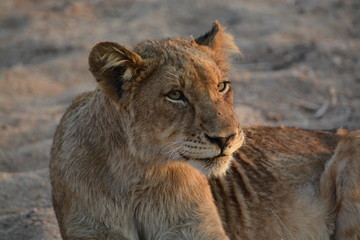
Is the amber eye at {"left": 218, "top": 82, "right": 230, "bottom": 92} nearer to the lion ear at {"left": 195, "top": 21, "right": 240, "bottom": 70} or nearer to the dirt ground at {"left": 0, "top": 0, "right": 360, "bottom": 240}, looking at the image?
the lion ear at {"left": 195, "top": 21, "right": 240, "bottom": 70}

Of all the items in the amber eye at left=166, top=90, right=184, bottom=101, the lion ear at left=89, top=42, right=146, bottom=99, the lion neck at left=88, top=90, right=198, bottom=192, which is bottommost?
the lion neck at left=88, top=90, right=198, bottom=192

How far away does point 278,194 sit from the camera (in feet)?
15.3

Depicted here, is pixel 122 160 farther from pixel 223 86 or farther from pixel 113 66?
pixel 223 86

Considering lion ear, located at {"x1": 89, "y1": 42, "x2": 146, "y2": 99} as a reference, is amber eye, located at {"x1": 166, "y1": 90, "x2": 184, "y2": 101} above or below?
below

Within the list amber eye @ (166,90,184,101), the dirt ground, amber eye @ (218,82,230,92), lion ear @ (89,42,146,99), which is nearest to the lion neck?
lion ear @ (89,42,146,99)

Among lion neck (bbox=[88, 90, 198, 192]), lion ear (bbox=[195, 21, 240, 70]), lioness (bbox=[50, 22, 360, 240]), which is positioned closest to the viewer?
lioness (bbox=[50, 22, 360, 240])

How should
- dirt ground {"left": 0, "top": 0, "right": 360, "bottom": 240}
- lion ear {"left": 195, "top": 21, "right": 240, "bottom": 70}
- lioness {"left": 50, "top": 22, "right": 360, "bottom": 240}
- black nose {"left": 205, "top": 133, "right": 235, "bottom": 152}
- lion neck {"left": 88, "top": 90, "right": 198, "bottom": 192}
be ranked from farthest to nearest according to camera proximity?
dirt ground {"left": 0, "top": 0, "right": 360, "bottom": 240} < lion ear {"left": 195, "top": 21, "right": 240, "bottom": 70} < lion neck {"left": 88, "top": 90, "right": 198, "bottom": 192} < lioness {"left": 50, "top": 22, "right": 360, "bottom": 240} < black nose {"left": 205, "top": 133, "right": 235, "bottom": 152}

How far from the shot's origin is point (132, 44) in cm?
870

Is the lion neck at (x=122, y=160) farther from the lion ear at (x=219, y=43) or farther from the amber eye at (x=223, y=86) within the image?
the lion ear at (x=219, y=43)

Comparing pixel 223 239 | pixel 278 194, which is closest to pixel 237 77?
pixel 278 194

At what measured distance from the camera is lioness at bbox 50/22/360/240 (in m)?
3.59

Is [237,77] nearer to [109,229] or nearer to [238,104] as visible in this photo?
[238,104]

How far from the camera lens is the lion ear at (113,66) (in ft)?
11.8

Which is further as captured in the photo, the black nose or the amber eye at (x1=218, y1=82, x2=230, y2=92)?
the amber eye at (x1=218, y1=82, x2=230, y2=92)
